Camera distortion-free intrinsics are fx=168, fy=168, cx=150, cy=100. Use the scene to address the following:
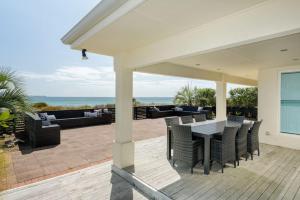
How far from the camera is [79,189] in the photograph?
2867mm

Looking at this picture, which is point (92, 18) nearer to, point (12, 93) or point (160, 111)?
point (12, 93)

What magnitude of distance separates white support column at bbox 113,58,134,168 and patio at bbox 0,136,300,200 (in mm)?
290

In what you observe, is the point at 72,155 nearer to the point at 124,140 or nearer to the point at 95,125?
the point at 124,140

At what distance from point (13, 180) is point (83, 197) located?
1662mm

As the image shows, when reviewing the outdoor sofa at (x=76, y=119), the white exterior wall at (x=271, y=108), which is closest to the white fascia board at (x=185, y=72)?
the white exterior wall at (x=271, y=108)

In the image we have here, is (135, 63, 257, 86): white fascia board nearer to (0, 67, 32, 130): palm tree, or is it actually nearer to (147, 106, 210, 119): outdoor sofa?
(0, 67, 32, 130): palm tree

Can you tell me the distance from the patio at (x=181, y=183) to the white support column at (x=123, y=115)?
29 centimetres

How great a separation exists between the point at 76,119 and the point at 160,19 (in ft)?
24.4

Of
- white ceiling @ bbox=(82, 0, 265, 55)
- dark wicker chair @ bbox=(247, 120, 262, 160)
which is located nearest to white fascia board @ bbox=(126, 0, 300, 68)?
white ceiling @ bbox=(82, 0, 265, 55)

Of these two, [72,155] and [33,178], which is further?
[72,155]

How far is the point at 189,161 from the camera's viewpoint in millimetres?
3248

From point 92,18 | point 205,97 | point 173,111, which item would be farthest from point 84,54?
point 205,97

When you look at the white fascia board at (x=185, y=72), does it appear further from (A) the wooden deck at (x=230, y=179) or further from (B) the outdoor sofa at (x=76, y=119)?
(B) the outdoor sofa at (x=76, y=119)

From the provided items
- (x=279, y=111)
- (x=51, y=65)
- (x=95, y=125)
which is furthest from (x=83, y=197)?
(x=51, y=65)
